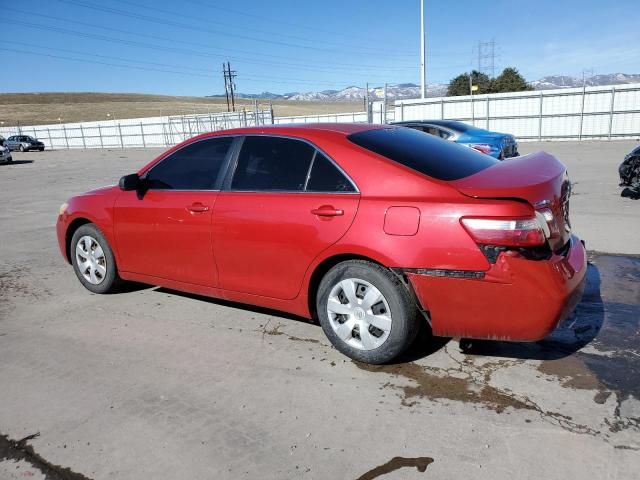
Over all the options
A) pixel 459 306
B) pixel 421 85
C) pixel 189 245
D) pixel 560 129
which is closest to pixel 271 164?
pixel 189 245

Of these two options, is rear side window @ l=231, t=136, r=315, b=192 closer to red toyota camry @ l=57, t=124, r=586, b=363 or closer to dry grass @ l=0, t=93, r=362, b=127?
red toyota camry @ l=57, t=124, r=586, b=363

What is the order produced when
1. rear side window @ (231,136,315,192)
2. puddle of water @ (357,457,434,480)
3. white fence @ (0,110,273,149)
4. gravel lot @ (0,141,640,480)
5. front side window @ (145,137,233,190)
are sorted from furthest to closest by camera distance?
white fence @ (0,110,273,149) → front side window @ (145,137,233,190) → rear side window @ (231,136,315,192) → gravel lot @ (0,141,640,480) → puddle of water @ (357,457,434,480)

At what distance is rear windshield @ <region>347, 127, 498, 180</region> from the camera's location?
332cm

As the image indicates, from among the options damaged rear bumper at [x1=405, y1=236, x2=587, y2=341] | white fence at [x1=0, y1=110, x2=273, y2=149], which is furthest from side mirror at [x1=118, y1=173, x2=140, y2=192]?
white fence at [x1=0, y1=110, x2=273, y2=149]

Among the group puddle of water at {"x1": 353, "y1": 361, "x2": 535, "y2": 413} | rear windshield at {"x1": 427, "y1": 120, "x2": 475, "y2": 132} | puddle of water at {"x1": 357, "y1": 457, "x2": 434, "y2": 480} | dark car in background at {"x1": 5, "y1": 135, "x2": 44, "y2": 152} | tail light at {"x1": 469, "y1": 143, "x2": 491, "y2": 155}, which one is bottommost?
puddle of water at {"x1": 353, "y1": 361, "x2": 535, "y2": 413}

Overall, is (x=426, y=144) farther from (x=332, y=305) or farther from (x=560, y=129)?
(x=560, y=129)

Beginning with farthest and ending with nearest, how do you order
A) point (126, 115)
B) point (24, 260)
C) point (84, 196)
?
point (126, 115), point (24, 260), point (84, 196)

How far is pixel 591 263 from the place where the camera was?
5.32 m

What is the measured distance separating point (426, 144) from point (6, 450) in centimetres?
325

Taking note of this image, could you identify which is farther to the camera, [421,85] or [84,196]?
[421,85]

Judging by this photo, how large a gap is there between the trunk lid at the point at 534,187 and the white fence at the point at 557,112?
73.4 feet

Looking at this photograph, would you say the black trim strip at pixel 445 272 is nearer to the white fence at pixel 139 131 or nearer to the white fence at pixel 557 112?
the white fence at pixel 557 112

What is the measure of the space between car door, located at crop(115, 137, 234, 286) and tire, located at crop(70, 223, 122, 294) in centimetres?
28

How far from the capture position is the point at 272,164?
3.79 metres
